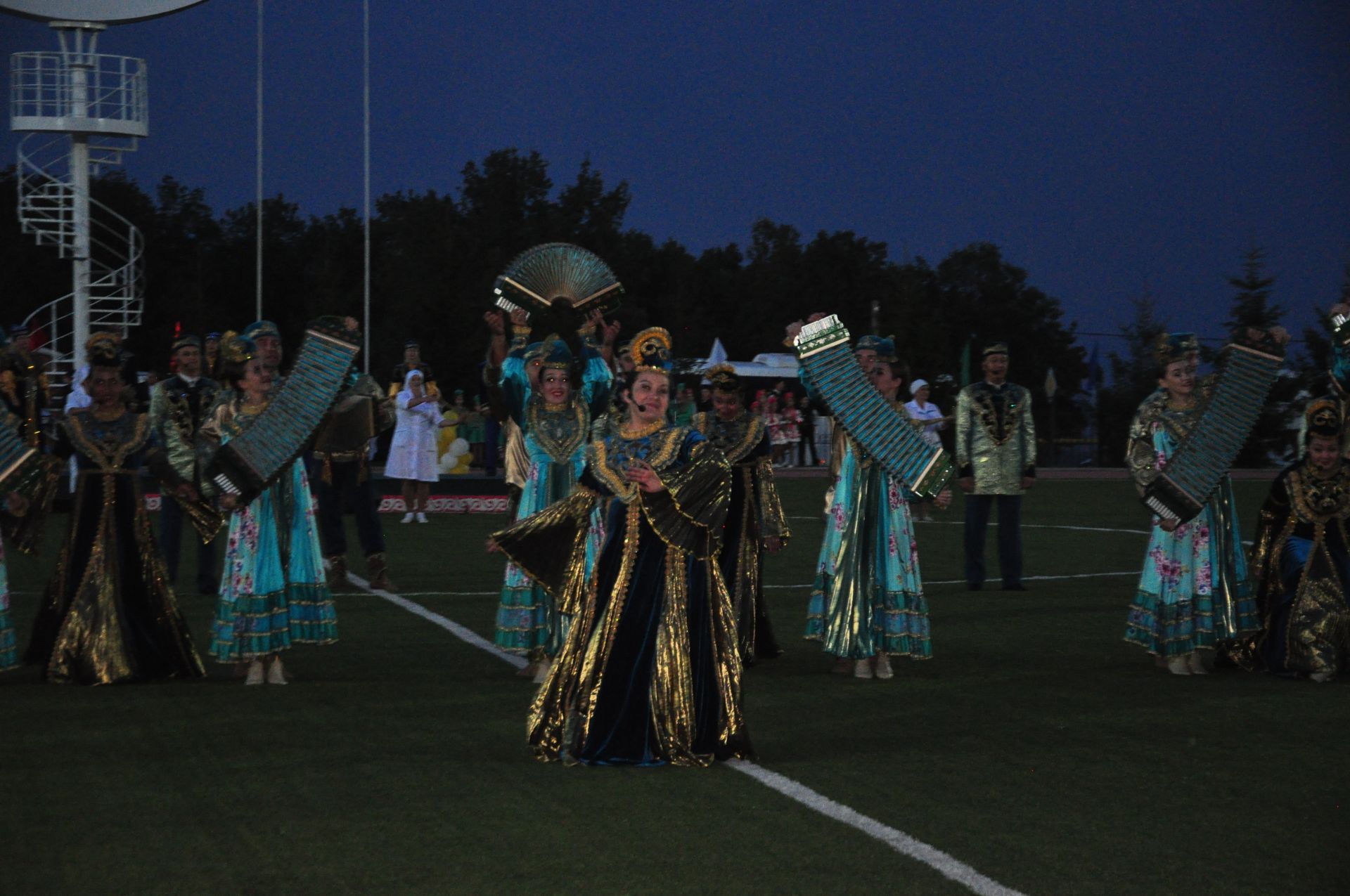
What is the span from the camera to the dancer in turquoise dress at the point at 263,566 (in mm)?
8922

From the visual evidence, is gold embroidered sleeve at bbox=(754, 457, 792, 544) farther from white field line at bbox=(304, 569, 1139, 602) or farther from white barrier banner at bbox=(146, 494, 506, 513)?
white barrier banner at bbox=(146, 494, 506, 513)

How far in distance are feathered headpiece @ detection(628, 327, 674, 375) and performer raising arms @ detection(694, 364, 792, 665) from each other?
294 centimetres

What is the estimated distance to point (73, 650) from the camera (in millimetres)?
9133

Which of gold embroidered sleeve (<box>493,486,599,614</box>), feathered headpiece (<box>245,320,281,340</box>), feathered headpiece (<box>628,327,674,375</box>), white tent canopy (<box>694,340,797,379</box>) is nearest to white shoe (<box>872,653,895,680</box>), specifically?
gold embroidered sleeve (<box>493,486,599,614</box>)

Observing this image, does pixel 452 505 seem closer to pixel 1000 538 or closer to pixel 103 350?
pixel 1000 538

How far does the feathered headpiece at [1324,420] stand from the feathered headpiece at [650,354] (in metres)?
4.84

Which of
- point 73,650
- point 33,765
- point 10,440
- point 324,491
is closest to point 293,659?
point 73,650

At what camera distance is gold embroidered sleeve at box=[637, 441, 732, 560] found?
6.78 m

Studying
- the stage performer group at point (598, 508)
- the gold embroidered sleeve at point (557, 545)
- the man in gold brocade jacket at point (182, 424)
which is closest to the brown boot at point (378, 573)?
the man in gold brocade jacket at point (182, 424)

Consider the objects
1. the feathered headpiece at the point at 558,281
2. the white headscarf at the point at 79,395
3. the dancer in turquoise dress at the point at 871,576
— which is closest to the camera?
the dancer in turquoise dress at the point at 871,576

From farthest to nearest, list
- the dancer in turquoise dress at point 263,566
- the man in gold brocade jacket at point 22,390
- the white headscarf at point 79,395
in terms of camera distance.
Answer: the white headscarf at point 79,395 → the man in gold brocade jacket at point 22,390 → the dancer in turquoise dress at point 263,566

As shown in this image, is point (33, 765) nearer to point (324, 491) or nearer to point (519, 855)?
point (519, 855)

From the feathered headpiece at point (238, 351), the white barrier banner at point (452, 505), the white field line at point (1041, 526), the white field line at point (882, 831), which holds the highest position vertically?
the feathered headpiece at point (238, 351)

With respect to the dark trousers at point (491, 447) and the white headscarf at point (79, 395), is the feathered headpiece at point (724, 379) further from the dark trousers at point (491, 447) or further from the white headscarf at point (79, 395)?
the dark trousers at point (491, 447)
